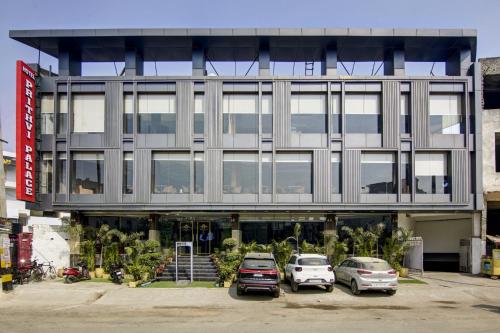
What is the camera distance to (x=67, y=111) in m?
25.0

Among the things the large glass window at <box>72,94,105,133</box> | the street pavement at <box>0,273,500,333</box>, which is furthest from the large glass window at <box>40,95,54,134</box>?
the street pavement at <box>0,273,500,333</box>

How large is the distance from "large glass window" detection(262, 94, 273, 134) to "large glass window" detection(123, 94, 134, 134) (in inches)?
314

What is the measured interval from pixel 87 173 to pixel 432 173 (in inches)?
823

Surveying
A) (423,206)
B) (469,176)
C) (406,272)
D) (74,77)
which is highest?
(74,77)

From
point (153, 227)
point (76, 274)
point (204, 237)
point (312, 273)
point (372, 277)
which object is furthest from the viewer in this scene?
point (204, 237)

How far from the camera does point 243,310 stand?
1546 cm

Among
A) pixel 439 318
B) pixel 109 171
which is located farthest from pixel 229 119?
pixel 439 318

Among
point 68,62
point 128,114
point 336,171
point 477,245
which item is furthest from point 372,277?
point 68,62

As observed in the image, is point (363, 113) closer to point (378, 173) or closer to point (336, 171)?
point (378, 173)

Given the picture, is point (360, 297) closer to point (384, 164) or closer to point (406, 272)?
point (406, 272)

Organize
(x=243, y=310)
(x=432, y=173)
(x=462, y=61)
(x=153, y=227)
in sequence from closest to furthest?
(x=243, y=310) < (x=432, y=173) < (x=462, y=61) < (x=153, y=227)

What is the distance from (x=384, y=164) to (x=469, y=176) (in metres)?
5.04

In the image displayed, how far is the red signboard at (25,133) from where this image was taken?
22781mm

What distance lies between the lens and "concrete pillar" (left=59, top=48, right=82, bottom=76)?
2550 centimetres
